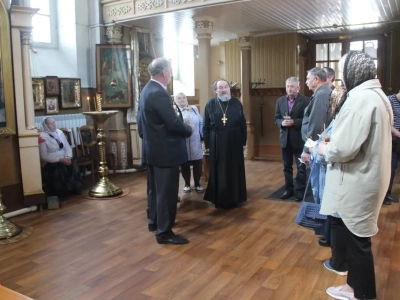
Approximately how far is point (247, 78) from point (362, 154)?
6.38 meters

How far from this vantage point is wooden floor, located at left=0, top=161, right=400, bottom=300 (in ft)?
9.07

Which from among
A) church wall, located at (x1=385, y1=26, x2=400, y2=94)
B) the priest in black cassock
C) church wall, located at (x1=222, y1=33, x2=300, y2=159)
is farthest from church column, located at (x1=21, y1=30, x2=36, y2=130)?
church wall, located at (x1=385, y1=26, x2=400, y2=94)

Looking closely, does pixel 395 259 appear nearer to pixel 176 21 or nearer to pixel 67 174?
pixel 67 174

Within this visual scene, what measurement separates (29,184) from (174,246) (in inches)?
86.1

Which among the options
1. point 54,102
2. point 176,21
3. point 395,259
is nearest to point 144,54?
point 176,21

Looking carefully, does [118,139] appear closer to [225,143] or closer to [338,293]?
[225,143]

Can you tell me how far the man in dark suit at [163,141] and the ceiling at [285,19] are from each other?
2.63m

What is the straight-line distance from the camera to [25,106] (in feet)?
15.3

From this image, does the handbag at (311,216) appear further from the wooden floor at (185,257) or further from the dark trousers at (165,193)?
the dark trousers at (165,193)

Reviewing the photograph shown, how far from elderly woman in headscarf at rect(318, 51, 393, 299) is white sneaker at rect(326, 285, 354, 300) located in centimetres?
21

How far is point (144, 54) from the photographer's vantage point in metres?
7.57

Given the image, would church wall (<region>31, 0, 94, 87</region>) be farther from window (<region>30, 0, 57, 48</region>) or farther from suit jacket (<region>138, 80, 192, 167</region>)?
suit jacket (<region>138, 80, 192, 167</region>)

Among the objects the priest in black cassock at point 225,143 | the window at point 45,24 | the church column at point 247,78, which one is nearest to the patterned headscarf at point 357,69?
the priest in black cassock at point 225,143

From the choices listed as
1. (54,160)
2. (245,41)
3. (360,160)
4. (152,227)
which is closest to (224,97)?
(152,227)
